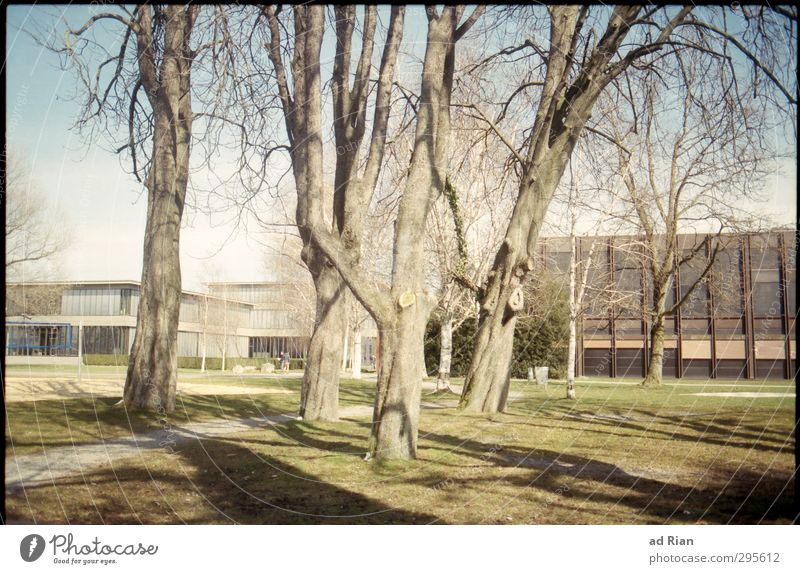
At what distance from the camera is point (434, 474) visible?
16.2 feet

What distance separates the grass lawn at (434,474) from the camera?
171 inches

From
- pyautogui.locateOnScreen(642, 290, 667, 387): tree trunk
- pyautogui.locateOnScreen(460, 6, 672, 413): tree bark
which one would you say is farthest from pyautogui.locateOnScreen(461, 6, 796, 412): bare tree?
pyautogui.locateOnScreen(642, 290, 667, 387): tree trunk

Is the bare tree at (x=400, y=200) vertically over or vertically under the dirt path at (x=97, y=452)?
over

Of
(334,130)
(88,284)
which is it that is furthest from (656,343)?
(88,284)

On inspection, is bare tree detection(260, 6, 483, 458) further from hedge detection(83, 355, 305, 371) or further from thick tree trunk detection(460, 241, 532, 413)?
hedge detection(83, 355, 305, 371)

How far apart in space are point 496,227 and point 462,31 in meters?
3.61

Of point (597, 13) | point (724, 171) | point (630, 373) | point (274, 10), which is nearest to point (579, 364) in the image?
point (630, 373)

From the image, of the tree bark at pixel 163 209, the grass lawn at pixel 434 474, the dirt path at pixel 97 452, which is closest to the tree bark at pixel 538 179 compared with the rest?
the grass lawn at pixel 434 474

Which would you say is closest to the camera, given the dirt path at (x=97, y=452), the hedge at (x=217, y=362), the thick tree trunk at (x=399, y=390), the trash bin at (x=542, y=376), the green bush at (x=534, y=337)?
the dirt path at (x=97, y=452)

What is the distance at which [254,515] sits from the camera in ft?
14.1

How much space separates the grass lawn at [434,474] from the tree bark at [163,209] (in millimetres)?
550

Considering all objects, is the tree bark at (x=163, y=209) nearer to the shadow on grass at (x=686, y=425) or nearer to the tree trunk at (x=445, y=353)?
the tree trunk at (x=445, y=353)
